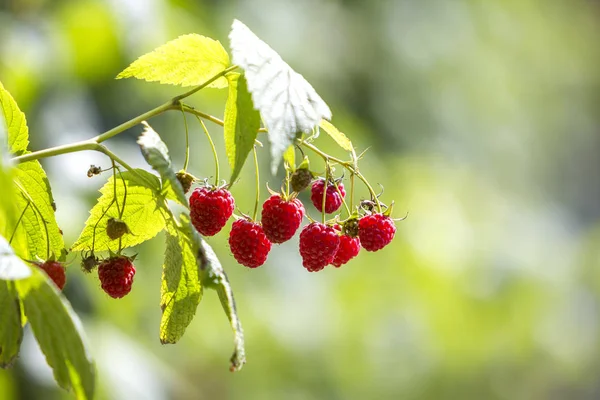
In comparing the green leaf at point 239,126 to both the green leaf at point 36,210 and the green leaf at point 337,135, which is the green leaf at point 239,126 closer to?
the green leaf at point 337,135

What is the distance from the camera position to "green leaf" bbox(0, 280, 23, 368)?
1412 mm

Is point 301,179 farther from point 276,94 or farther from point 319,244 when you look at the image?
point 276,94

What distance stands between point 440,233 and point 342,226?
8.13 m

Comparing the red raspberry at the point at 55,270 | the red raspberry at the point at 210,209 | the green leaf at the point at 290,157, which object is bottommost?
the red raspberry at the point at 55,270

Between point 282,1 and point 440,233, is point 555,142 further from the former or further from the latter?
point 282,1

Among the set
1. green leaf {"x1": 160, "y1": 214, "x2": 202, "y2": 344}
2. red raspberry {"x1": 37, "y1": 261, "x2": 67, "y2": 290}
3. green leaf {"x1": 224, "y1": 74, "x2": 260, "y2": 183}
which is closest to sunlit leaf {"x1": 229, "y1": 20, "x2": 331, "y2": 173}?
green leaf {"x1": 224, "y1": 74, "x2": 260, "y2": 183}

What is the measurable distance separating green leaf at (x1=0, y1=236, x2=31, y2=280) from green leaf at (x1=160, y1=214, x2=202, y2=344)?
380 mm

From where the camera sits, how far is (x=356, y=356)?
9.30 m

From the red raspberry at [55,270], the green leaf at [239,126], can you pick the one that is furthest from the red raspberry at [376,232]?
the red raspberry at [55,270]

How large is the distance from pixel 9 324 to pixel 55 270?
0.19 meters

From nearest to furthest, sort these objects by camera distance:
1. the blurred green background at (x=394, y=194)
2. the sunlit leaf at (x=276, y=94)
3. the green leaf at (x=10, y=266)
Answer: the green leaf at (x=10, y=266)
the sunlit leaf at (x=276, y=94)
the blurred green background at (x=394, y=194)

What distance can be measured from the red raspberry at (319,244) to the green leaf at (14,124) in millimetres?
575

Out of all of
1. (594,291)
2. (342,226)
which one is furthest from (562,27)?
(342,226)

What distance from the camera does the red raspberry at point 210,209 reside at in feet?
5.56
